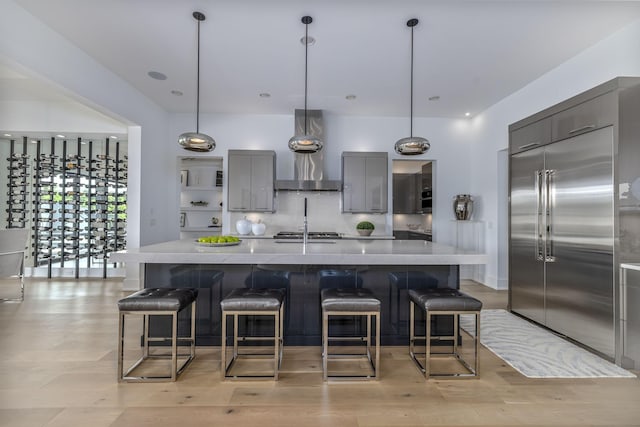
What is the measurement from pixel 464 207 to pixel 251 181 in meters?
3.64

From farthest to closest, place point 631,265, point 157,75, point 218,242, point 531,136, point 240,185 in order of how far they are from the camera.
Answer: point 240,185, point 157,75, point 531,136, point 218,242, point 631,265

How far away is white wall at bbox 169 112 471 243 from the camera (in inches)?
217

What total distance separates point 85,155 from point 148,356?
4.85 m

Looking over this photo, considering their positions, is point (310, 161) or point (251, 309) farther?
point (310, 161)

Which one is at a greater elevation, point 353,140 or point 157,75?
point 157,75

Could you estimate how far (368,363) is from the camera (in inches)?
96.6

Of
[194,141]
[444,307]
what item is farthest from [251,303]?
[194,141]

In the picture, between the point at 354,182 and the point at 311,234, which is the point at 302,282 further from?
the point at 354,182

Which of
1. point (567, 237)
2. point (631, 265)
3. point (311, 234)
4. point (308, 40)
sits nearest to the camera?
point (631, 265)

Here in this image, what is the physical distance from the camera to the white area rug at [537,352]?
7.74ft

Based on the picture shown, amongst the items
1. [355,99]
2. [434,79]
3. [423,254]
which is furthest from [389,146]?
[423,254]

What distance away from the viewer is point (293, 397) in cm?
199

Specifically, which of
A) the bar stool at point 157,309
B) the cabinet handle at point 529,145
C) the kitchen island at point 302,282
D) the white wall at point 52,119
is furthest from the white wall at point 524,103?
the white wall at point 52,119

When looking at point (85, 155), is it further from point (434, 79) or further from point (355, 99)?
point (434, 79)
